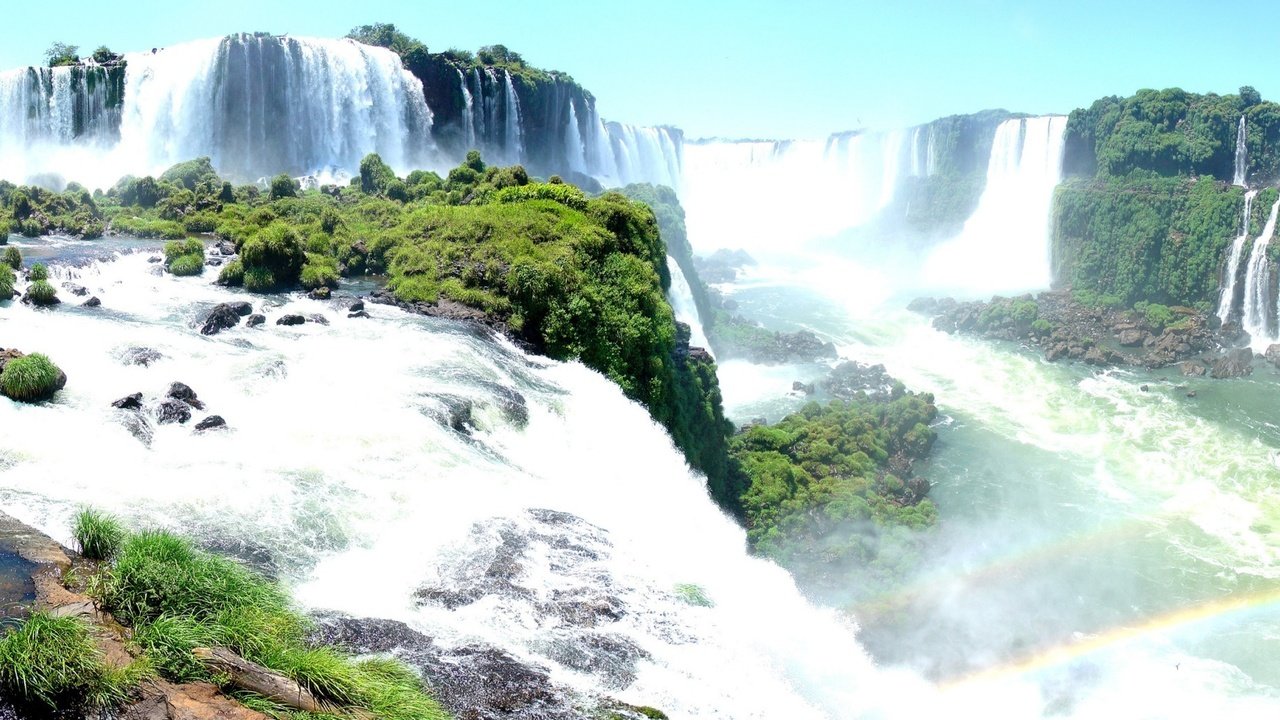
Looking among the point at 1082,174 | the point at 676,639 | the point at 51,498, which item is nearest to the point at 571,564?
the point at 676,639

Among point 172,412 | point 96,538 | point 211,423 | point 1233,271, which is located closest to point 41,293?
point 172,412

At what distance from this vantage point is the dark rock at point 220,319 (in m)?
16.9

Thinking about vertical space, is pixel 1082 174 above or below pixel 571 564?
above

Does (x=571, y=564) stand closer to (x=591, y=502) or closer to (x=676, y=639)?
(x=676, y=639)

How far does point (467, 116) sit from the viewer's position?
5638cm

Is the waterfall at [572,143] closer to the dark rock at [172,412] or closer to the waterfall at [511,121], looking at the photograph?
the waterfall at [511,121]

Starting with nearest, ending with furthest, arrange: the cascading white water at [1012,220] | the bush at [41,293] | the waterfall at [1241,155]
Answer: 1. the bush at [41,293]
2. the waterfall at [1241,155]
3. the cascading white water at [1012,220]

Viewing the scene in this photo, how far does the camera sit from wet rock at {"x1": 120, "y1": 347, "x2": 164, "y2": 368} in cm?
1424

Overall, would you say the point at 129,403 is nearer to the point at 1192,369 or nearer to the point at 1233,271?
the point at 1192,369

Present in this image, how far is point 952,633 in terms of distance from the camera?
19.6 m

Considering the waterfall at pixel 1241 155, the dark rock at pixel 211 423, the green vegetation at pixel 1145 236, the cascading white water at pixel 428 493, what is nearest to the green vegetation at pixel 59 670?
the cascading white water at pixel 428 493

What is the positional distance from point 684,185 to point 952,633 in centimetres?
7662

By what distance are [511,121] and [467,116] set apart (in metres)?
4.34

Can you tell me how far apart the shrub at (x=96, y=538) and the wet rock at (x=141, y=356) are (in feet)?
22.3
